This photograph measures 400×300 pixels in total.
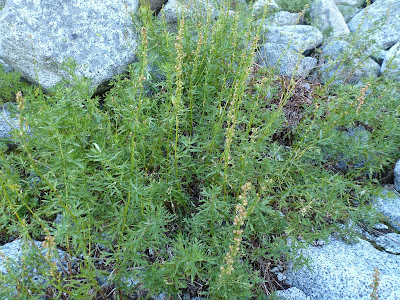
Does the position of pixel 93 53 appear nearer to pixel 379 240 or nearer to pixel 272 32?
pixel 272 32

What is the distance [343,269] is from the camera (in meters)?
2.55

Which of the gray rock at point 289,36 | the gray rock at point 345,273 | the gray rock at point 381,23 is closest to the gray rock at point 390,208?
the gray rock at point 345,273

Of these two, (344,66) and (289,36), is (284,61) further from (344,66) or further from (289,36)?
(344,66)

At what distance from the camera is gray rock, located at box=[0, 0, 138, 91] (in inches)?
149

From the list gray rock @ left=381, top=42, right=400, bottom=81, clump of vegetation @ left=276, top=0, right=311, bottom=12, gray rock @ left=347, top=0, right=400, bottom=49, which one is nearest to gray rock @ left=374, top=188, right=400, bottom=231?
gray rock @ left=381, top=42, right=400, bottom=81

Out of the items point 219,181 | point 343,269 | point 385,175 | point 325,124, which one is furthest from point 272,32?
point 343,269

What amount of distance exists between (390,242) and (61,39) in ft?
14.7

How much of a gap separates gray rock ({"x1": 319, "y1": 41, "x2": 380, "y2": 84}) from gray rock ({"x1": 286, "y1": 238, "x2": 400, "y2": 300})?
228cm

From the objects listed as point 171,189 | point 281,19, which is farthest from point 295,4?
point 171,189

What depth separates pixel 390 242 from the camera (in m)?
2.88

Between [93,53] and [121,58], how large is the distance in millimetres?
362

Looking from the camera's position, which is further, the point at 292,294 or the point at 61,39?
the point at 61,39

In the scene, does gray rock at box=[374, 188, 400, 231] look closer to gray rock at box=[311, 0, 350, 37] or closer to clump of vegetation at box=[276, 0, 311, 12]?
gray rock at box=[311, 0, 350, 37]

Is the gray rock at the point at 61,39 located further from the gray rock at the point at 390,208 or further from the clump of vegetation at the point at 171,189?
the gray rock at the point at 390,208
